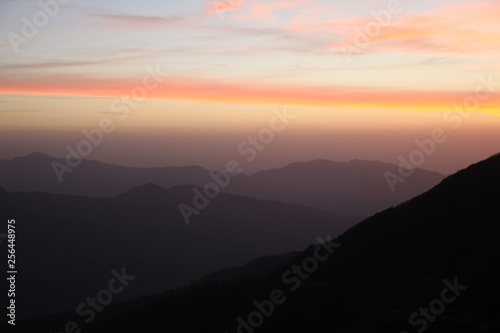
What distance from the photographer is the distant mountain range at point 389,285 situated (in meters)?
33.5

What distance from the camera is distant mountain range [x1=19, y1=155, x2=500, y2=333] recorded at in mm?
33531

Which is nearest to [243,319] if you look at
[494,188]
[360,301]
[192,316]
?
[192,316]

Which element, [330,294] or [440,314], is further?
[330,294]

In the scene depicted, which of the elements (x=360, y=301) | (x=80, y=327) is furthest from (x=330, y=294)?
(x=80, y=327)

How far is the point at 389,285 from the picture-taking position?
136ft

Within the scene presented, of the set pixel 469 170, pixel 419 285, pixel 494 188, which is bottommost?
pixel 419 285

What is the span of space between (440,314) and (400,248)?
16.9m

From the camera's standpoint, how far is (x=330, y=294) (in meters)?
43.2

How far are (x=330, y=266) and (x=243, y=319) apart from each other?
33.3 ft

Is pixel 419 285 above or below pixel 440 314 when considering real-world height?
above

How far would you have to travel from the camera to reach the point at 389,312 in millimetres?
34906

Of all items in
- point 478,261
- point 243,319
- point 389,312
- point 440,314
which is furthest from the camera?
point 243,319

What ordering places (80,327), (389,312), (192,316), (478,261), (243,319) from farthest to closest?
(80,327) < (192,316) < (243,319) < (478,261) < (389,312)

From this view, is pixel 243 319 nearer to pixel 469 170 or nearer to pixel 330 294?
pixel 330 294
